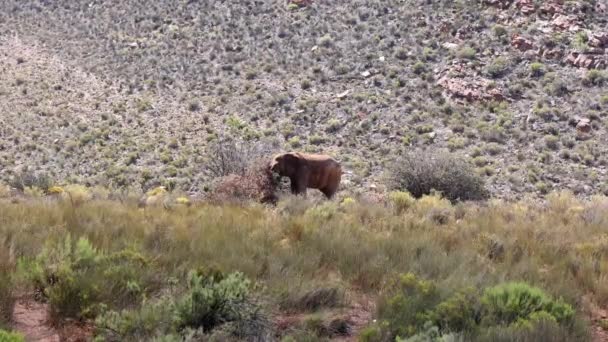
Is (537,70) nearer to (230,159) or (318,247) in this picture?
(230,159)

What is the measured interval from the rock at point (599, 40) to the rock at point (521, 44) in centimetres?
285

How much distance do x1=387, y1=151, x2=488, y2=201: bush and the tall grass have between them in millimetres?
11589

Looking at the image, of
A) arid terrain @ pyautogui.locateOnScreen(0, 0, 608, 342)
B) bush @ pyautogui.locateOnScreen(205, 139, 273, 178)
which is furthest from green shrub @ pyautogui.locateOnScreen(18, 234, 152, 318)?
bush @ pyautogui.locateOnScreen(205, 139, 273, 178)

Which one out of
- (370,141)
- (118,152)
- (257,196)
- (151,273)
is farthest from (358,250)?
(118,152)

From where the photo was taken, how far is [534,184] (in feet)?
87.1

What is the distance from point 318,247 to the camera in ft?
25.8

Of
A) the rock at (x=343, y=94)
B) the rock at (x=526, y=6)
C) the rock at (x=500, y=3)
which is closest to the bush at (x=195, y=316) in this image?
the rock at (x=343, y=94)

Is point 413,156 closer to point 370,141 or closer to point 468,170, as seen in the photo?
point 468,170

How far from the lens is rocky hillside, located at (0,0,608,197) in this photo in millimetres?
29281

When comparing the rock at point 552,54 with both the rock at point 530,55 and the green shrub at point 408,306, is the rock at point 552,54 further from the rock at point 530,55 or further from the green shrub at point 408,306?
the green shrub at point 408,306

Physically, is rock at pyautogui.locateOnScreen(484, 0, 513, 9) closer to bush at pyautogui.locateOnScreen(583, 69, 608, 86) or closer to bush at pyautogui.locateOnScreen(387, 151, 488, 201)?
bush at pyautogui.locateOnScreen(583, 69, 608, 86)

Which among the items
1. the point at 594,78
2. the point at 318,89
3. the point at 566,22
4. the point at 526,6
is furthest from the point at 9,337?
the point at 526,6

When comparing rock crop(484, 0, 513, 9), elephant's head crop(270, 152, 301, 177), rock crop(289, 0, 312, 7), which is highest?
rock crop(484, 0, 513, 9)

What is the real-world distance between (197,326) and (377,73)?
1222 inches
